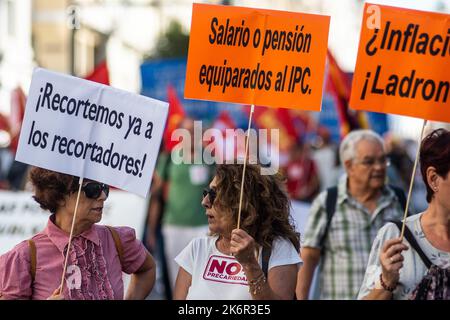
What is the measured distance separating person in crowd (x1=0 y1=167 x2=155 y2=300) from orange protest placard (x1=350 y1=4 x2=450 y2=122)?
1189mm

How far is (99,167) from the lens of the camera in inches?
212

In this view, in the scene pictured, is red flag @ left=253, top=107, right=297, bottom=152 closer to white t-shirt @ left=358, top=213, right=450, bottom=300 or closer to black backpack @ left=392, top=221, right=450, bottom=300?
white t-shirt @ left=358, top=213, right=450, bottom=300

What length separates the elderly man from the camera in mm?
7582

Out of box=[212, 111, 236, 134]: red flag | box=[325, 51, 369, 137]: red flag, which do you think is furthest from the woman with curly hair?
box=[212, 111, 236, 134]: red flag

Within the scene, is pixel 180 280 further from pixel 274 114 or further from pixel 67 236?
pixel 274 114

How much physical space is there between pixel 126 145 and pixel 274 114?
12.6 meters

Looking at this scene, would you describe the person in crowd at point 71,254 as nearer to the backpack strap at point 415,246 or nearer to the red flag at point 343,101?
the backpack strap at point 415,246

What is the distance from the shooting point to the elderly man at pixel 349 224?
7582mm

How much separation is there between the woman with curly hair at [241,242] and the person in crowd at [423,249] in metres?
0.37

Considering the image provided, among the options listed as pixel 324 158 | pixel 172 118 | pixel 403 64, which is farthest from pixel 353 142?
pixel 324 158

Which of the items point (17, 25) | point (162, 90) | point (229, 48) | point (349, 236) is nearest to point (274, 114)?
point (162, 90)

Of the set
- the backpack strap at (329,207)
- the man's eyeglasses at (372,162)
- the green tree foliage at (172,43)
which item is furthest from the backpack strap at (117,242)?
the green tree foliage at (172,43)

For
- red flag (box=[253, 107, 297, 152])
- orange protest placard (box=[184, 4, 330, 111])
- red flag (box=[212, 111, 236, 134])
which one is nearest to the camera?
orange protest placard (box=[184, 4, 330, 111])
